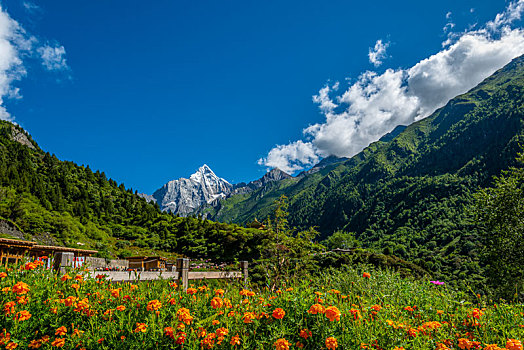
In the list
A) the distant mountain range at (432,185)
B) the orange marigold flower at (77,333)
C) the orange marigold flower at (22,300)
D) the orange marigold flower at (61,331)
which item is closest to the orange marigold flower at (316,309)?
the orange marigold flower at (77,333)

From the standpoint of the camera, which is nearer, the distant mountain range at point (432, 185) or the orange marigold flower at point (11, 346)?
the orange marigold flower at point (11, 346)

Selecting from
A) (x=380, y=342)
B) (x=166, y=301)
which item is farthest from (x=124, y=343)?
(x=380, y=342)

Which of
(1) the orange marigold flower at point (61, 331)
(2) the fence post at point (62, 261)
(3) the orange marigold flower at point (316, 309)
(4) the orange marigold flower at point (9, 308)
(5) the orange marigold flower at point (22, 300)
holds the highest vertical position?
(2) the fence post at point (62, 261)

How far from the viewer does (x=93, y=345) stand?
215cm

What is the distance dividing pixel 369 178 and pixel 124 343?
188 metres

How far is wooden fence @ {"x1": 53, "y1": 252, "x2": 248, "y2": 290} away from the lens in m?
3.74

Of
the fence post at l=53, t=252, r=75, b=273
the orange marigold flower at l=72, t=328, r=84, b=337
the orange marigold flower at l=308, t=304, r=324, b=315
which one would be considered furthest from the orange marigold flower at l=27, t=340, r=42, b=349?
the orange marigold flower at l=308, t=304, r=324, b=315

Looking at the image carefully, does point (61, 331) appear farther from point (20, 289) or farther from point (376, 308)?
point (376, 308)

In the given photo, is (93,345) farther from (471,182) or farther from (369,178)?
(369,178)

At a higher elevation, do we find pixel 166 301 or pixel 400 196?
pixel 400 196

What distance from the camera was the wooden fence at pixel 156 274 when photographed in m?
3.74

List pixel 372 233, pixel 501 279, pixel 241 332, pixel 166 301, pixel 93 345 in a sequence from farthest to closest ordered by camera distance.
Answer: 1. pixel 372 233
2. pixel 501 279
3. pixel 166 301
4. pixel 241 332
5. pixel 93 345

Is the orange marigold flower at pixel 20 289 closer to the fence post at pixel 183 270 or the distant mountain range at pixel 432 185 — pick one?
the fence post at pixel 183 270

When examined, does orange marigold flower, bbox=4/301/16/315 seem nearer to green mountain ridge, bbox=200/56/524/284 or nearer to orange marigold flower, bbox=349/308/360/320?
orange marigold flower, bbox=349/308/360/320
